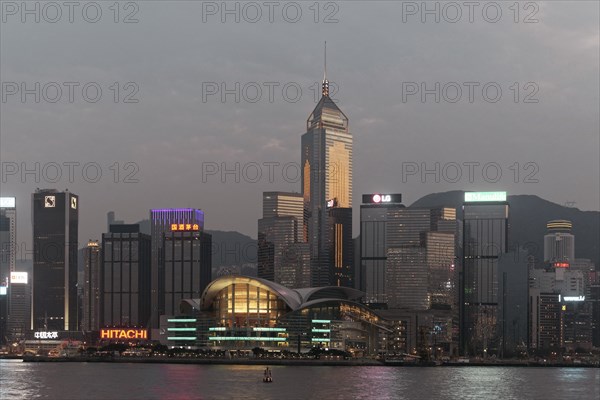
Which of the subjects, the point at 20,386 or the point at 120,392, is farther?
the point at 20,386

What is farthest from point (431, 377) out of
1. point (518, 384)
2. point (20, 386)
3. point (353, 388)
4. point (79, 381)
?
point (20, 386)

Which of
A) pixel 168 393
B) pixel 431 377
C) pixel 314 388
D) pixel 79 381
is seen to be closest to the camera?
pixel 168 393

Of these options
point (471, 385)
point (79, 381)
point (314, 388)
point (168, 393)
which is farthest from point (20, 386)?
point (471, 385)

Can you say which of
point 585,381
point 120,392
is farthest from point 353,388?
point 585,381

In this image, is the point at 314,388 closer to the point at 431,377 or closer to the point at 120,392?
the point at 120,392

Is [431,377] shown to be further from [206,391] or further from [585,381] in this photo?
[206,391]

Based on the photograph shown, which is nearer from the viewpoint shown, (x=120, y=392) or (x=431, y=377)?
(x=120, y=392)

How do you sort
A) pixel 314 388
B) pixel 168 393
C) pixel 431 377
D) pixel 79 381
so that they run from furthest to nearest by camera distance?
1. pixel 431 377
2. pixel 79 381
3. pixel 314 388
4. pixel 168 393
